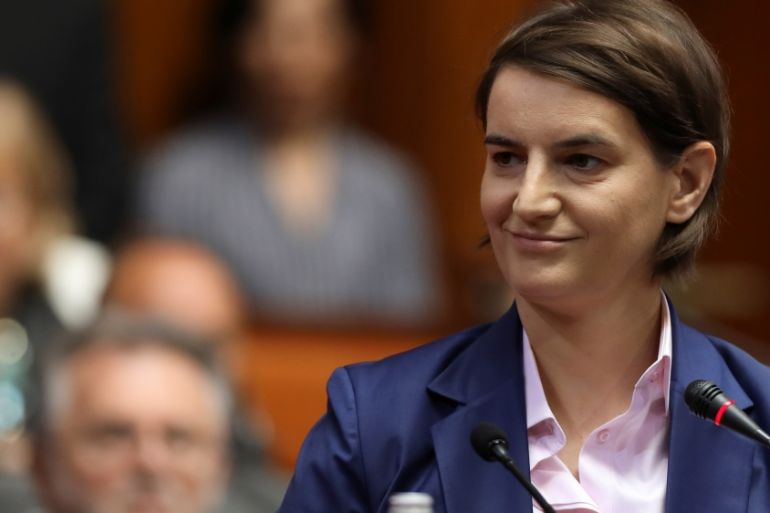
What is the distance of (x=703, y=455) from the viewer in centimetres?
183

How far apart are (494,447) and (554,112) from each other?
343 millimetres

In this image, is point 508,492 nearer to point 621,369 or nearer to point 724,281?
point 621,369

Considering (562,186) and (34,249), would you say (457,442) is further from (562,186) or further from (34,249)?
(34,249)

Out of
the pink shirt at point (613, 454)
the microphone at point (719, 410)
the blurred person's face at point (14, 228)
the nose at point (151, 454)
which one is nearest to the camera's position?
the microphone at point (719, 410)

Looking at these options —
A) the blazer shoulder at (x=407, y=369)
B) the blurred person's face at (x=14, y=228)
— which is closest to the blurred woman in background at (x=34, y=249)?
the blurred person's face at (x=14, y=228)

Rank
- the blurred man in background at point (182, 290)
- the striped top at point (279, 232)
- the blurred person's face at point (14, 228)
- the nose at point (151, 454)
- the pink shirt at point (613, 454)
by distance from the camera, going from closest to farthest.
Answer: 1. the pink shirt at point (613, 454)
2. the nose at point (151, 454)
3. the blurred man in background at point (182, 290)
4. the blurred person's face at point (14, 228)
5. the striped top at point (279, 232)

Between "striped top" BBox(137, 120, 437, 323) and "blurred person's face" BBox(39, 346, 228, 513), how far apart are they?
3.89 feet

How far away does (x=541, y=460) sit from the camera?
185 cm

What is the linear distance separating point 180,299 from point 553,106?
2.18m

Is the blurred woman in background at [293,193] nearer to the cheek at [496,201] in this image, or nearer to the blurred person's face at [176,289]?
the blurred person's face at [176,289]

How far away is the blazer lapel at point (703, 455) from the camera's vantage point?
180 centimetres

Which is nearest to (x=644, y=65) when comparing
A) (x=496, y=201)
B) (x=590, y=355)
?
(x=496, y=201)

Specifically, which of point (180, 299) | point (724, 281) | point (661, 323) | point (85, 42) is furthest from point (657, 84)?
point (724, 281)

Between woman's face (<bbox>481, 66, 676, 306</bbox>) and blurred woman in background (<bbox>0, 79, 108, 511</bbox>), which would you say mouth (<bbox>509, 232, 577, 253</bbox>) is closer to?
woman's face (<bbox>481, 66, 676, 306</bbox>)
